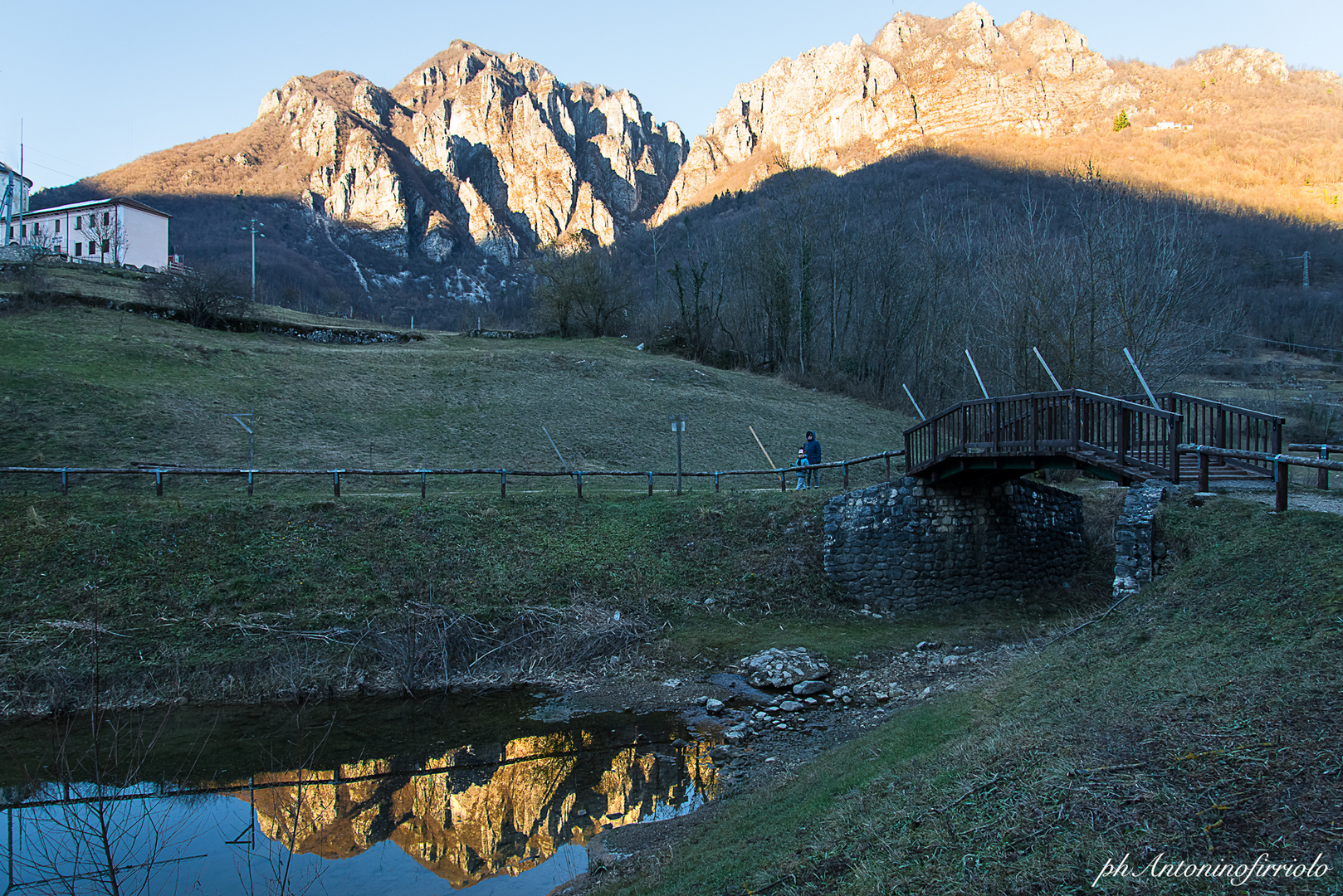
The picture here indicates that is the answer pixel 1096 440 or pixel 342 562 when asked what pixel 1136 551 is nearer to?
pixel 1096 440

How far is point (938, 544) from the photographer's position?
17453 millimetres

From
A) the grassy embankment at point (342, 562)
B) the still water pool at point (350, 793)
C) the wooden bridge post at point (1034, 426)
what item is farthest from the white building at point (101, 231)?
the wooden bridge post at point (1034, 426)

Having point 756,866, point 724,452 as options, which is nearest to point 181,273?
point 724,452

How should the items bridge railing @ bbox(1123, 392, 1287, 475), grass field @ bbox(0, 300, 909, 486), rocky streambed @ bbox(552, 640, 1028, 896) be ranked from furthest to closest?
grass field @ bbox(0, 300, 909, 486) < bridge railing @ bbox(1123, 392, 1287, 475) < rocky streambed @ bbox(552, 640, 1028, 896)

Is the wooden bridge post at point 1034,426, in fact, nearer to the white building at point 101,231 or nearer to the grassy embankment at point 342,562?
the grassy embankment at point 342,562

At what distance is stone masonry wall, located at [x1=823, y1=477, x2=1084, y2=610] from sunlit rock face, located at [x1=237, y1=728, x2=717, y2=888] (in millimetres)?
7644

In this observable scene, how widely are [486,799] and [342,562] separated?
839cm

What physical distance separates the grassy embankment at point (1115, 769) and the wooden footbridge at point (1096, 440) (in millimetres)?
2407

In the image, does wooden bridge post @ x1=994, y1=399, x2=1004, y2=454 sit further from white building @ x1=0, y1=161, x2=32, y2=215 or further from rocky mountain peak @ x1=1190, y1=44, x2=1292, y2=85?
rocky mountain peak @ x1=1190, y1=44, x2=1292, y2=85

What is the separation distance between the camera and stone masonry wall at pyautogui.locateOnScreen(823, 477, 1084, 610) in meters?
17.4

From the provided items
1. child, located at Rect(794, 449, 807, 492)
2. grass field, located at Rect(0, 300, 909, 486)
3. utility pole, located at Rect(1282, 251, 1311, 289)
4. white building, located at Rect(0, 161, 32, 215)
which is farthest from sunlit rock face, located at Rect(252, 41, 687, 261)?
child, located at Rect(794, 449, 807, 492)

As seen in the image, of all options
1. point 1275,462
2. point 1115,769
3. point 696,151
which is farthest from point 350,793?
point 696,151

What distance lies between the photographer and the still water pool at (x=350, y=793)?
28.3ft

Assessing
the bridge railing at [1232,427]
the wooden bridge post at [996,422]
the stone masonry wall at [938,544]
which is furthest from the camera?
the stone masonry wall at [938,544]
